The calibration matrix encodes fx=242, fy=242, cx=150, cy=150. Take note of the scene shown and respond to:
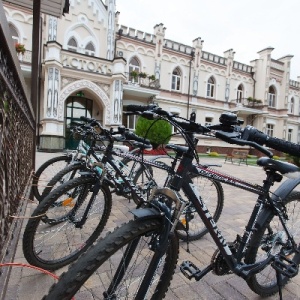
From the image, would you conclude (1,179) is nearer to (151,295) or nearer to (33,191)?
(151,295)

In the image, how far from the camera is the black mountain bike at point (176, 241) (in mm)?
1044

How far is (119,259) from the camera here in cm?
129

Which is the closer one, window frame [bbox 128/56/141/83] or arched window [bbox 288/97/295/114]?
window frame [bbox 128/56/141/83]

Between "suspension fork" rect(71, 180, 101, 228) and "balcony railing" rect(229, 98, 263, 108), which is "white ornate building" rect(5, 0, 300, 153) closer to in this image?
"balcony railing" rect(229, 98, 263, 108)

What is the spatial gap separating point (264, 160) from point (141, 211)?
0.94 meters

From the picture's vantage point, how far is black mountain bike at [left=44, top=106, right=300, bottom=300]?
41.1 inches

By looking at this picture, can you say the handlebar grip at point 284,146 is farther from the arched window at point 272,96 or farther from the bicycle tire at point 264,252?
the arched window at point 272,96

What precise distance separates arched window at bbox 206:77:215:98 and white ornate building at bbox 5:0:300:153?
89mm

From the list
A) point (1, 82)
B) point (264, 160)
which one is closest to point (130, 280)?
point (264, 160)

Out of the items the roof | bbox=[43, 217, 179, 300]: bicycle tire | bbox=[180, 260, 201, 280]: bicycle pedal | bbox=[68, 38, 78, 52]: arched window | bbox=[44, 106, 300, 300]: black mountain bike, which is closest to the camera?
bbox=[43, 217, 179, 300]: bicycle tire

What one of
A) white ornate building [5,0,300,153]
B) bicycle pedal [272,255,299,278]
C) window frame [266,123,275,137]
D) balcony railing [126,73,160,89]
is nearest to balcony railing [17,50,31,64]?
white ornate building [5,0,300,153]

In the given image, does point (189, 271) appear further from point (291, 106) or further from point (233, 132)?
point (291, 106)

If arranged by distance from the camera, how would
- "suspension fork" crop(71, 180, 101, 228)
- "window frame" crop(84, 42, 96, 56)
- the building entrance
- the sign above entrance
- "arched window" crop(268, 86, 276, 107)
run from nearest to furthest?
"suspension fork" crop(71, 180, 101, 228), the sign above entrance, the building entrance, "window frame" crop(84, 42, 96, 56), "arched window" crop(268, 86, 276, 107)

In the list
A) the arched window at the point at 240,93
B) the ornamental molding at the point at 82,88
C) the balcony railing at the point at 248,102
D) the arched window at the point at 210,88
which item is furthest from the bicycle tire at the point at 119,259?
the arched window at the point at 240,93
